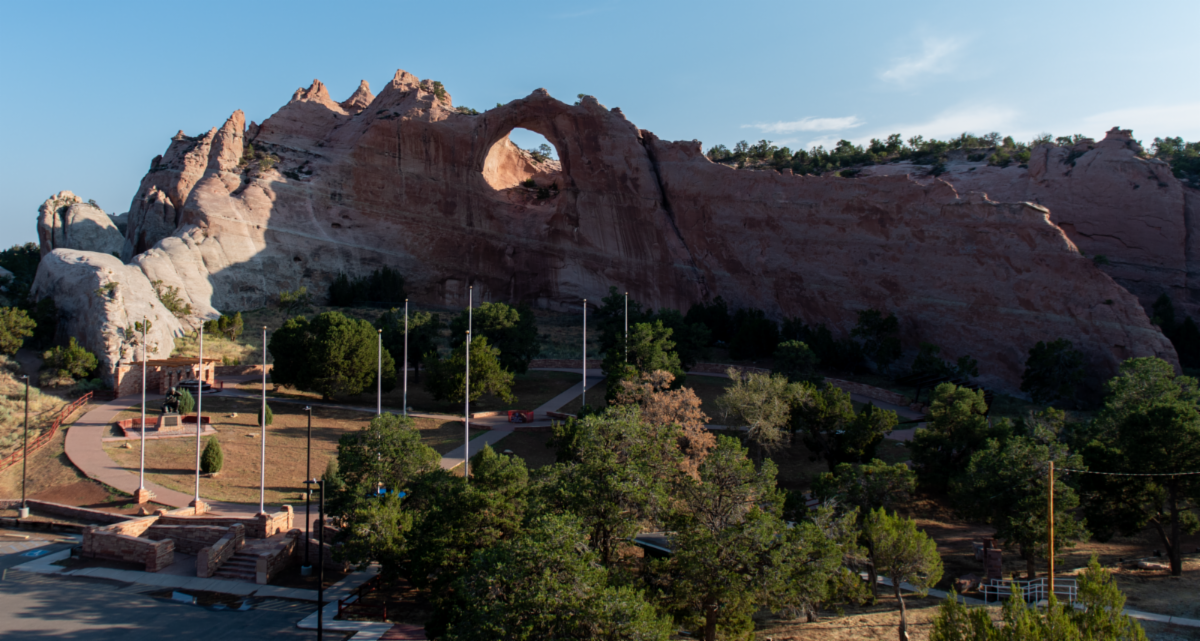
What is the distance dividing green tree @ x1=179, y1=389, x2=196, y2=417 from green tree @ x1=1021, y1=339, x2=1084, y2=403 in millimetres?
47256

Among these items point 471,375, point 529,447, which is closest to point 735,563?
point 529,447

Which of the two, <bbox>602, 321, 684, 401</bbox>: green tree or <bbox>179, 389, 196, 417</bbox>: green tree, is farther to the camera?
<bbox>602, 321, 684, 401</bbox>: green tree

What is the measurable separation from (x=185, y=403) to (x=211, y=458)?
847 centimetres

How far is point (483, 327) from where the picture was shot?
1842 inches

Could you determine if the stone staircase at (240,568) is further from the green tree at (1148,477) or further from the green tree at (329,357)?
the green tree at (1148,477)

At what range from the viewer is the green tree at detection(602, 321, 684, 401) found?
1519 inches

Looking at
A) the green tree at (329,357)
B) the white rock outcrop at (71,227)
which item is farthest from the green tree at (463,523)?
the white rock outcrop at (71,227)

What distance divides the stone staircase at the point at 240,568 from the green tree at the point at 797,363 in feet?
100

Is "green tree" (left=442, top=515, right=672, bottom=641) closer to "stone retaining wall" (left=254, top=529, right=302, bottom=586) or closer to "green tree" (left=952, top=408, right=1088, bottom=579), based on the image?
"stone retaining wall" (left=254, top=529, right=302, bottom=586)

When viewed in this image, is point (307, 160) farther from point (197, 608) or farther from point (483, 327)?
point (197, 608)

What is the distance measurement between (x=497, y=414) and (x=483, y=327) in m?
7.31

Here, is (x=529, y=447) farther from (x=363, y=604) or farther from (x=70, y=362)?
(x=70, y=362)

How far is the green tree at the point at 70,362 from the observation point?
4141 centimetres

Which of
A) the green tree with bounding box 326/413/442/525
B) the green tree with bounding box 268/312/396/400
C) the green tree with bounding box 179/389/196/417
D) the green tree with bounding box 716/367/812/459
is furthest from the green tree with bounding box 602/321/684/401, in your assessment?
the green tree with bounding box 179/389/196/417
